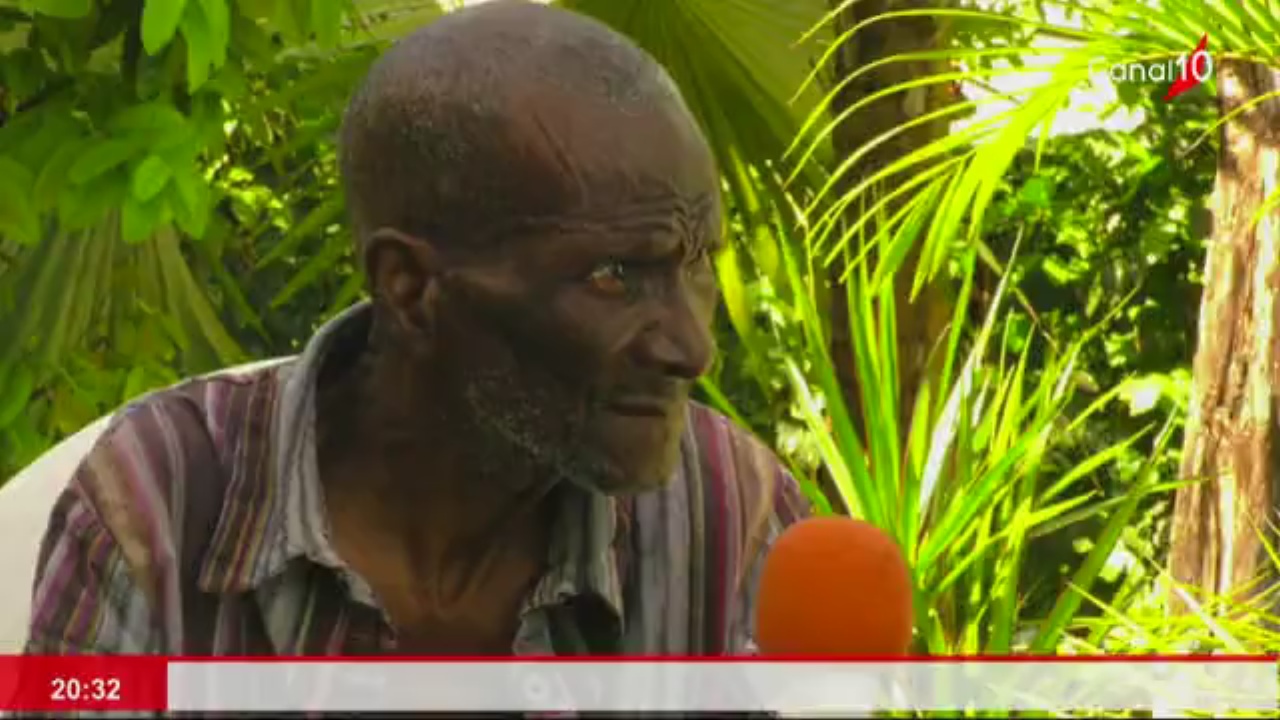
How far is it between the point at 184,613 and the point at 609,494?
12.5 inches

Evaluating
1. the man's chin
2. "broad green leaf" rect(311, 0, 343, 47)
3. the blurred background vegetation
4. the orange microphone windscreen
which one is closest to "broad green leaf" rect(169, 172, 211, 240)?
the blurred background vegetation

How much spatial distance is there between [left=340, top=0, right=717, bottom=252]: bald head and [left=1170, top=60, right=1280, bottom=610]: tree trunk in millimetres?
2594

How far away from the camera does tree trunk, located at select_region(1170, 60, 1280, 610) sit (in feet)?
12.8

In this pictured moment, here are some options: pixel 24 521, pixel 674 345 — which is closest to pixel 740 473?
pixel 674 345

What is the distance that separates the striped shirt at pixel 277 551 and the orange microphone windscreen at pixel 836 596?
35 cm

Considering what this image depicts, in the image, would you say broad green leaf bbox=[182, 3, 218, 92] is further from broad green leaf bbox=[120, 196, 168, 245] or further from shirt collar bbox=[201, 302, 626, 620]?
shirt collar bbox=[201, 302, 626, 620]

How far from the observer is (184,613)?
1.59m

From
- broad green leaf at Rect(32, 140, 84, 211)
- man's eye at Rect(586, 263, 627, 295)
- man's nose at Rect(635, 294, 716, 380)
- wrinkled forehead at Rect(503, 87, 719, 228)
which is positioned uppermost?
wrinkled forehead at Rect(503, 87, 719, 228)

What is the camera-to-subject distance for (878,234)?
3.73m

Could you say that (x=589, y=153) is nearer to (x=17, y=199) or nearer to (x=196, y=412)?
(x=196, y=412)

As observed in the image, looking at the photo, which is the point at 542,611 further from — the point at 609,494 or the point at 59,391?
the point at 59,391

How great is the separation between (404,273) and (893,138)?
2.88 metres

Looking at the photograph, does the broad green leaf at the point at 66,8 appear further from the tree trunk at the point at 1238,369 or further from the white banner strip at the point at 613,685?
the tree trunk at the point at 1238,369

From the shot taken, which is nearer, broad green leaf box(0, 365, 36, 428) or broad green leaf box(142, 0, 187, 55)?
broad green leaf box(142, 0, 187, 55)
